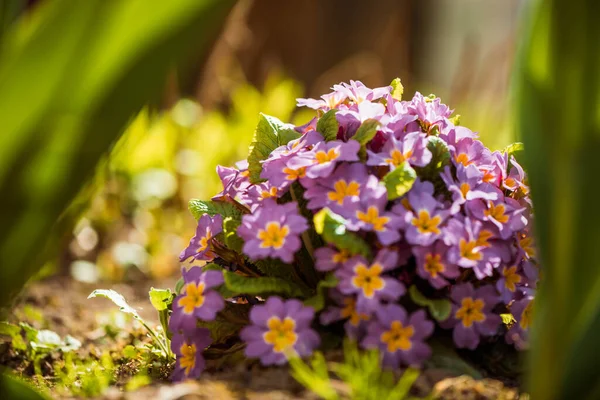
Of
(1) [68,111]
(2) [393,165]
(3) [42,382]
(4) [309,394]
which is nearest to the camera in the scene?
(1) [68,111]

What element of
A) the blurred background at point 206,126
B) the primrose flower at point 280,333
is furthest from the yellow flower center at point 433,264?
the blurred background at point 206,126


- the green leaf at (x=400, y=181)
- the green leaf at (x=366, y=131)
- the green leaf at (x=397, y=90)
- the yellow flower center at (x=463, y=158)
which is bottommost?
the green leaf at (x=400, y=181)

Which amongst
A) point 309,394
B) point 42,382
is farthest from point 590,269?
point 42,382

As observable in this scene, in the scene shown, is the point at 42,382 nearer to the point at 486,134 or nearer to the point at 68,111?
the point at 68,111

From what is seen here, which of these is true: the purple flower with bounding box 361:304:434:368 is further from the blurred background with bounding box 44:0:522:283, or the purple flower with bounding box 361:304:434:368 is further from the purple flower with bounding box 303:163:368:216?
the blurred background with bounding box 44:0:522:283

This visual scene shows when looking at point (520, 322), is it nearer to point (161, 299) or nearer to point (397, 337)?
point (397, 337)

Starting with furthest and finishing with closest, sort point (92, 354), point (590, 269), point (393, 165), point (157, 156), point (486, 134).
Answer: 1. point (486, 134)
2. point (157, 156)
3. point (92, 354)
4. point (393, 165)
5. point (590, 269)


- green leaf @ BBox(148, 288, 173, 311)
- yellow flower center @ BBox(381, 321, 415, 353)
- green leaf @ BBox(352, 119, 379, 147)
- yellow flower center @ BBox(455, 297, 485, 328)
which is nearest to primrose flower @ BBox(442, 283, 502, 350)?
yellow flower center @ BBox(455, 297, 485, 328)

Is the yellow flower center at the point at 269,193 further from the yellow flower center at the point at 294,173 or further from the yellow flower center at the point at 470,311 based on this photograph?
the yellow flower center at the point at 470,311
